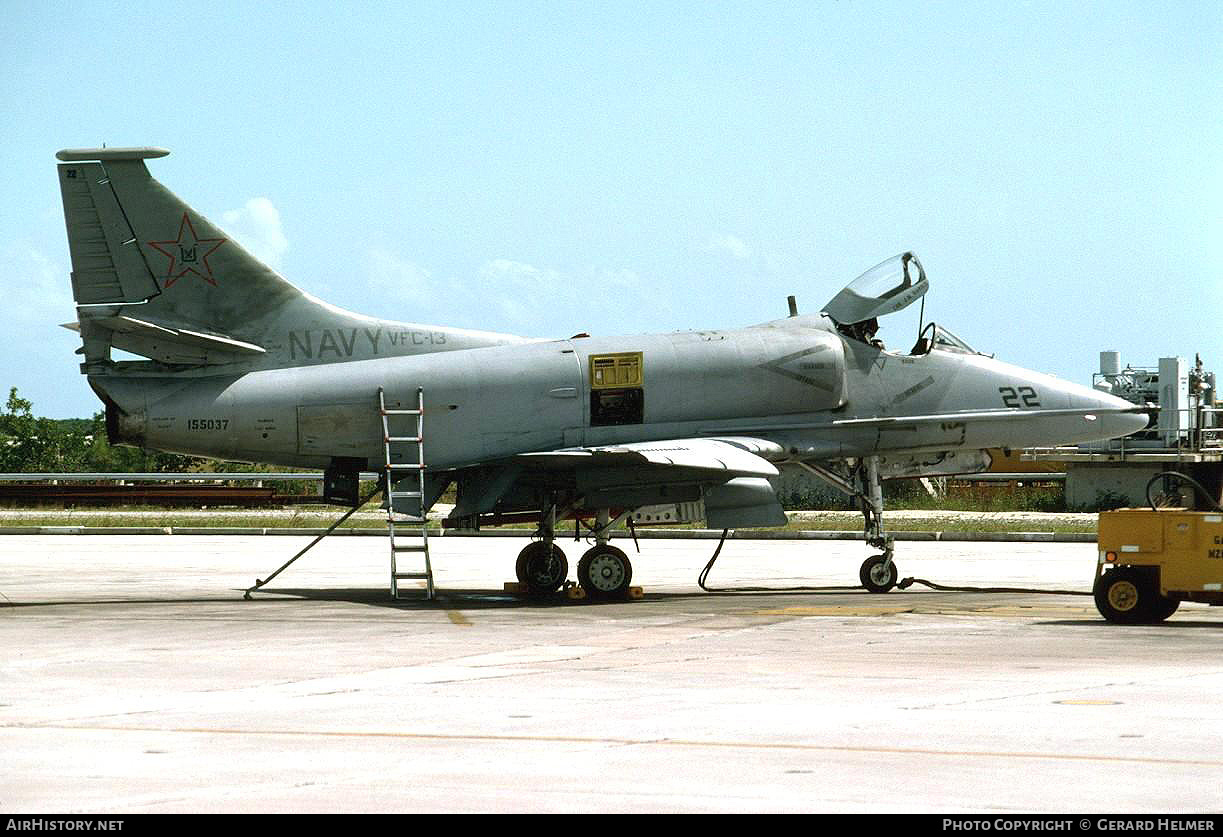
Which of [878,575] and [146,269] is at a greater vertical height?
[146,269]

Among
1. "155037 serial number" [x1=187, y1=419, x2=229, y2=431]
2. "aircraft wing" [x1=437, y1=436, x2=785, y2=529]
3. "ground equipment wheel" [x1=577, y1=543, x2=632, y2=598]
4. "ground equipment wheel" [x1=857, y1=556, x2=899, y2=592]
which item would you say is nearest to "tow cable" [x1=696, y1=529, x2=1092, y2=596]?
"ground equipment wheel" [x1=857, y1=556, x2=899, y2=592]

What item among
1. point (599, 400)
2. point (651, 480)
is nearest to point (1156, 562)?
point (651, 480)

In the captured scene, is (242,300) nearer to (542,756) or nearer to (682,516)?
(682,516)

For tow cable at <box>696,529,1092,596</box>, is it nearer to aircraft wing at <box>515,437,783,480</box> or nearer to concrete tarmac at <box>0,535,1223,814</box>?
concrete tarmac at <box>0,535,1223,814</box>

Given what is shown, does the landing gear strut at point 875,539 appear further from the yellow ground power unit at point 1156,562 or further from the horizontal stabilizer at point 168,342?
the horizontal stabilizer at point 168,342

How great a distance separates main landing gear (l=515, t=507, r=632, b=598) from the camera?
781 inches

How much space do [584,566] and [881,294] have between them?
225 inches

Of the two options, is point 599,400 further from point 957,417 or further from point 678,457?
point 957,417

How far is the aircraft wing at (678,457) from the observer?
1894 centimetres

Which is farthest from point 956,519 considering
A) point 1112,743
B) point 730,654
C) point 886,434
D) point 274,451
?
point 1112,743

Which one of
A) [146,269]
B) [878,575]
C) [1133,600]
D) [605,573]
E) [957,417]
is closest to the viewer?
[1133,600]

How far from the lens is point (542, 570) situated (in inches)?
810

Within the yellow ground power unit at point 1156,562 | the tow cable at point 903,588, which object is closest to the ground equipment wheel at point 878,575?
the tow cable at point 903,588

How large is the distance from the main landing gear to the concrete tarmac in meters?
0.41
